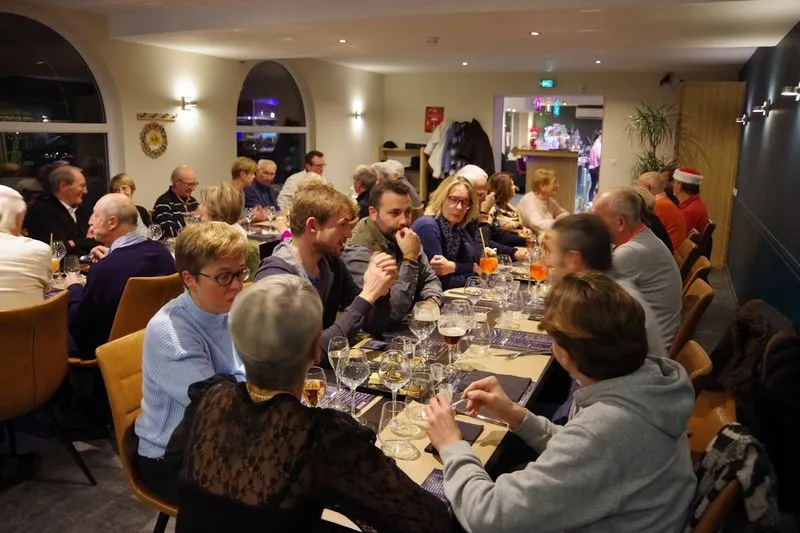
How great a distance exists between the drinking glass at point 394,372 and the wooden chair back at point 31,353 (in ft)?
5.49

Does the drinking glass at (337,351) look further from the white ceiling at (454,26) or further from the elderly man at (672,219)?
the elderly man at (672,219)

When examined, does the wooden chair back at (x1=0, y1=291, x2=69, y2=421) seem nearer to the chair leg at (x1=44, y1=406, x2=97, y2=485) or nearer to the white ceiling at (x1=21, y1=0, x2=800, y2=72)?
the chair leg at (x1=44, y1=406, x2=97, y2=485)

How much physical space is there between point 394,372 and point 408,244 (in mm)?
1130

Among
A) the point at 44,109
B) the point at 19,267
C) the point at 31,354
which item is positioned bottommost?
the point at 31,354

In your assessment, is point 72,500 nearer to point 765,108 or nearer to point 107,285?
point 107,285

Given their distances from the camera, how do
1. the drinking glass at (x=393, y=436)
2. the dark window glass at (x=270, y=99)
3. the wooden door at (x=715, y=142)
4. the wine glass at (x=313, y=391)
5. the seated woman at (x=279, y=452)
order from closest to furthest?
the seated woman at (x=279, y=452) < the drinking glass at (x=393, y=436) < the wine glass at (x=313, y=391) < the wooden door at (x=715, y=142) < the dark window glass at (x=270, y=99)

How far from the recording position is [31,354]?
9.26 feet

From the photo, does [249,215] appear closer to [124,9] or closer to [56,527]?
[124,9]

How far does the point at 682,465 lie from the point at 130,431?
161 cm

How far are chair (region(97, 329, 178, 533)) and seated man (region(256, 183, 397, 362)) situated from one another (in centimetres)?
56

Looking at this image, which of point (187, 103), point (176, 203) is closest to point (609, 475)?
point (176, 203)

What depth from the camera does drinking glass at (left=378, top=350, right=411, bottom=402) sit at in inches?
76.4

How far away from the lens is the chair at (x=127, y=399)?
2.02 m

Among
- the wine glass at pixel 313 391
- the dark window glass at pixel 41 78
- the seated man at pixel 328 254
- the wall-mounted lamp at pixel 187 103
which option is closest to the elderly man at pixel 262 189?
the wall-mounted lamp at pixel 187 103
